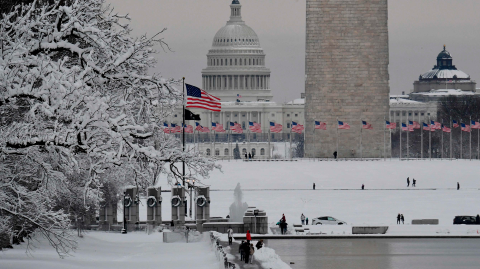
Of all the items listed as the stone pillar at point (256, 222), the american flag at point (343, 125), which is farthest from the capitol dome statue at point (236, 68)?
the stone pillar at point (256, 222)

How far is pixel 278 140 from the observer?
16275 centimetres

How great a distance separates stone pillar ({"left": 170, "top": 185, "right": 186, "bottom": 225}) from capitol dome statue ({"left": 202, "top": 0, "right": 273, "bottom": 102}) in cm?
14404

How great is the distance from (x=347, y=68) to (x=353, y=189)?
13.1 m

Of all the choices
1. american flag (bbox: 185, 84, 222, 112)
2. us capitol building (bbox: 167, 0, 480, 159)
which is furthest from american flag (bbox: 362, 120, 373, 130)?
us capitol building (bbox: 167, 0, 480, 159)

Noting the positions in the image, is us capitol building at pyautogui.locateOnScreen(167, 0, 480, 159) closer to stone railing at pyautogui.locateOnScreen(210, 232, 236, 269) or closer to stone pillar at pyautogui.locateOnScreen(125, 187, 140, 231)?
stone pillar at pyautogui.locateOnScreen(125, 187, 140, 231)

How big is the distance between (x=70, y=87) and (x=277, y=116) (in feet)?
505

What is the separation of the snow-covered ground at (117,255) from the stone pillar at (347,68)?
3966 centimetres

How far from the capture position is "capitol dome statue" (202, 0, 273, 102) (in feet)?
607

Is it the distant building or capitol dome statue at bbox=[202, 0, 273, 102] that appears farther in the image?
capitol dome statue at bbox=[202, 0, 273, 102]

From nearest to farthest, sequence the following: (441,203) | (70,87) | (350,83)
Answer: (70,87), (441,203), (350,83)

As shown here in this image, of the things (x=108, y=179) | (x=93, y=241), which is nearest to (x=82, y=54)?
(x=93, y=241)

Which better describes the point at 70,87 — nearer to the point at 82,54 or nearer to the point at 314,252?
the point at 82,54

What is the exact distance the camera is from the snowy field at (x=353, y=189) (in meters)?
47.8

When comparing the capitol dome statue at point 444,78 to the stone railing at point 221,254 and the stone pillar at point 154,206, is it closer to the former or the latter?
the stone pillar at point 154,206
